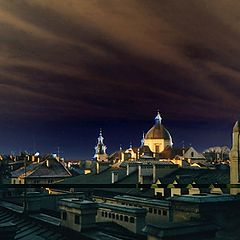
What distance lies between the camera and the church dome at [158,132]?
111 meters

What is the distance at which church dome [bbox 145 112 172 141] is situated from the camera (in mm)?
111312

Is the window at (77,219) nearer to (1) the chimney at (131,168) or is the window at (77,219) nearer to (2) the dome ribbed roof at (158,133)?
(1) the chimney at (131,168)

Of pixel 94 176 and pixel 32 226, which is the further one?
pixel 94 176

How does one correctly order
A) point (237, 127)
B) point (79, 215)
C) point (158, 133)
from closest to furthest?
1. point (79, 215)
2. point (237, 127)
3. point (158, 133)

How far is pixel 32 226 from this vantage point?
21109 millimetres

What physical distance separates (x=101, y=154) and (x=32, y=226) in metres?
112

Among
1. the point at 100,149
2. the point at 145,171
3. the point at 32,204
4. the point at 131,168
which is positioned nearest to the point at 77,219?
the point at 32,204

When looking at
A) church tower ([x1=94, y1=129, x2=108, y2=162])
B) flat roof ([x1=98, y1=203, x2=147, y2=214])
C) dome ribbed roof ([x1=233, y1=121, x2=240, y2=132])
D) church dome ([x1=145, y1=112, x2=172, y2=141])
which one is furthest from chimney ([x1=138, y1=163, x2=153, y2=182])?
church tower ([x1=94, y1=129, x2=108, y2=162])

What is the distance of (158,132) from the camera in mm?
112438

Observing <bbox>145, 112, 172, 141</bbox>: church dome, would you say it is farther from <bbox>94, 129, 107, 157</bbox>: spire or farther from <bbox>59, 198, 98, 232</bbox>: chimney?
<bbox>59, 198, 98, 232</bbox>: chimney

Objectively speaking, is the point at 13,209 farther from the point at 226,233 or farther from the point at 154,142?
the point at 154,142

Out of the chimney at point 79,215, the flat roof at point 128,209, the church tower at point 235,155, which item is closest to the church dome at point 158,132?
the church tower at point 235,155

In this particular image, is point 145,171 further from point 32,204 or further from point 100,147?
point 100,147

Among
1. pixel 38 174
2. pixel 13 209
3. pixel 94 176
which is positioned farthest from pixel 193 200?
pixel 38 174
